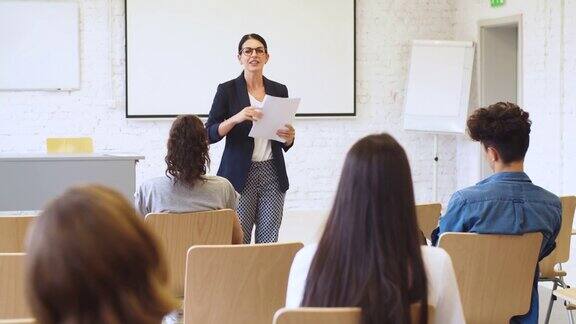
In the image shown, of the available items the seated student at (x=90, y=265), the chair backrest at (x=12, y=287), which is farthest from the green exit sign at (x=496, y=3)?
the seated student at (x=90, y=265)

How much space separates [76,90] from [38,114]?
1.37 feet

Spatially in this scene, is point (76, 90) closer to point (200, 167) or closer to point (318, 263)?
point (200, 167)

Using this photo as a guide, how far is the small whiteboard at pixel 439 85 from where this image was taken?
8.81 meters

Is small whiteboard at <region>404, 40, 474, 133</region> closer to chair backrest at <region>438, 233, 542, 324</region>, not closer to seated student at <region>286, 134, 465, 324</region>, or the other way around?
chair backrest at <region>438, 233, 542, 324</region>

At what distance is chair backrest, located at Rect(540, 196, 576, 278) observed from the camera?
13.3 ft

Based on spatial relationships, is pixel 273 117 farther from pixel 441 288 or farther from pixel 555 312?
pixel 441 288

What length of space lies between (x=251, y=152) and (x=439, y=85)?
4.81m

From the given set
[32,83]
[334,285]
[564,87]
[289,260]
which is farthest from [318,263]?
[32,83]

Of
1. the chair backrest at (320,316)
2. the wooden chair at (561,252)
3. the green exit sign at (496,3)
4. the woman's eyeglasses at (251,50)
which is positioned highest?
the green exit sign at (496,3)

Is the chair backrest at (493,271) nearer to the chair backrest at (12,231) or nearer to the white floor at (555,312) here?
the chair backrest at (12,231)

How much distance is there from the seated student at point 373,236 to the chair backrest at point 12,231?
6.07 ft

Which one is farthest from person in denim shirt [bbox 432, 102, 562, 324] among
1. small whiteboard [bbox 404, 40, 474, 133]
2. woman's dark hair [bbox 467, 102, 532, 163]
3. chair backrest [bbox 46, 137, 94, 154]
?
small whiteboard [bbox 404, 40, 474, 133]

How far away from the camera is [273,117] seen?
4.37m

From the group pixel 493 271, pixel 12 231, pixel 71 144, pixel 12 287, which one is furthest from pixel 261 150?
pixel 71 144
